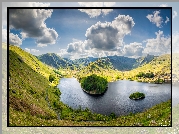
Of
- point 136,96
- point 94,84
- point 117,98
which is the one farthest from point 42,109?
point 136,96

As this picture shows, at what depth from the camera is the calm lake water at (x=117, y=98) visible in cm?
748

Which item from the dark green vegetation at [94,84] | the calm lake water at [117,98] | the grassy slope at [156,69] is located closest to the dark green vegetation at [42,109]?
the calm lake water at [117,98]

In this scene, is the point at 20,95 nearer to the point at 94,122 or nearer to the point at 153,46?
the point at 94,122

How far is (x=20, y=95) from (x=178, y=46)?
4.05 meters

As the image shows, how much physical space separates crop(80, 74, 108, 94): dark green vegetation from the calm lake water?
12 centimetres

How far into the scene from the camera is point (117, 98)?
7.52 metres

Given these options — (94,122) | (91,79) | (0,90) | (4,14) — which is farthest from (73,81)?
(4,14)

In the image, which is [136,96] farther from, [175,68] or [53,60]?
[53,60]

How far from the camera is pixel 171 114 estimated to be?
24.5 feet

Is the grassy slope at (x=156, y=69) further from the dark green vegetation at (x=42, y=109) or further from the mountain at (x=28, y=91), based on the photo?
the mountain at (x=28, y=91)

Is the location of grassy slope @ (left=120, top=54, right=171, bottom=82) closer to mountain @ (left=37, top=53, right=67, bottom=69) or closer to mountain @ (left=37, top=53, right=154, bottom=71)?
mountain @ (left=37, top=53, right=154, bottom=71)

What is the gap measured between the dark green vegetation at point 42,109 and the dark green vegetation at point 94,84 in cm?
33

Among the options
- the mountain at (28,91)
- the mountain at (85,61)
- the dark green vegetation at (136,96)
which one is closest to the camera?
the mountain at (28,91)

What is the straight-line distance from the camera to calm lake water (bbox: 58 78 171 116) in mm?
7477
